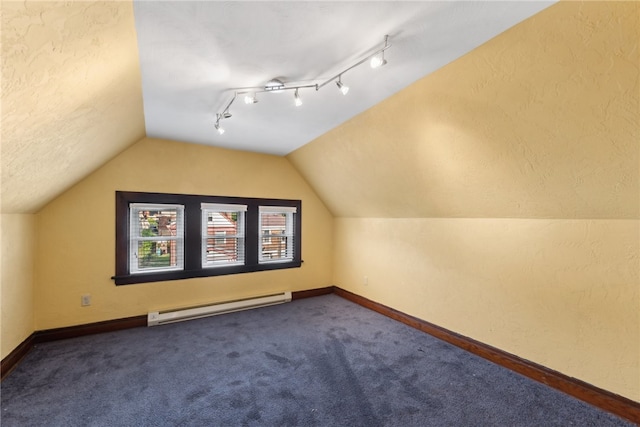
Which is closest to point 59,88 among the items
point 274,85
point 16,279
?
point 274,85

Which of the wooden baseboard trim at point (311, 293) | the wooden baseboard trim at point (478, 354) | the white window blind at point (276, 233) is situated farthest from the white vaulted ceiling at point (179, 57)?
the wooden baseboard trim at point (311, 293)

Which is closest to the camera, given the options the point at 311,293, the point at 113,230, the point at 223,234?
the point at 113,230

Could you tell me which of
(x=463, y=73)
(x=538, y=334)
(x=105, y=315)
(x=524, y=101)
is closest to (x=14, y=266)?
(x=105, y=315)

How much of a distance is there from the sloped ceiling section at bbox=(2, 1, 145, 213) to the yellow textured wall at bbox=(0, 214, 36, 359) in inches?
7.8

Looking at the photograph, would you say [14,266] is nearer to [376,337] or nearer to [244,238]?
[244,238]

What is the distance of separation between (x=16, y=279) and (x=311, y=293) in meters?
3.51

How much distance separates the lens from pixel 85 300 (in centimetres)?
318

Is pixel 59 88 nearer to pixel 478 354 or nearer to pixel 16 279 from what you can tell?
pixel 16 279

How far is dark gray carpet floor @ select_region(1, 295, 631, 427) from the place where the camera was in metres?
1.92

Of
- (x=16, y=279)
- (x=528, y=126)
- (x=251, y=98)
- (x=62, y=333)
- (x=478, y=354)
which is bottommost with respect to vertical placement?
(x=478, y=354)

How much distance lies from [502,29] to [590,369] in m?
2.50

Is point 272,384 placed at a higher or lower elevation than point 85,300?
lower

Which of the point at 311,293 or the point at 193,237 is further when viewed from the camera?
the point at 311,293

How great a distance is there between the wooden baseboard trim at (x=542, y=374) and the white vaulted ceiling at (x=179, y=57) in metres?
2.58
